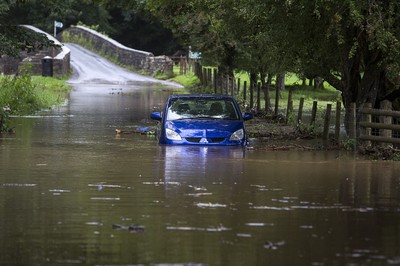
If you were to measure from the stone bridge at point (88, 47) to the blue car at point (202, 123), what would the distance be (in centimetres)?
2583

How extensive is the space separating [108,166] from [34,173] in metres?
1.81

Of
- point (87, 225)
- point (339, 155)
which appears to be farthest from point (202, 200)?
point (339, 155)

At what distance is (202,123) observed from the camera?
72.8ft

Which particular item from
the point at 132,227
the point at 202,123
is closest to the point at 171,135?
the point at 202,123

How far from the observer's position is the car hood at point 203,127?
21906mm

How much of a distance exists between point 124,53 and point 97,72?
384 inches

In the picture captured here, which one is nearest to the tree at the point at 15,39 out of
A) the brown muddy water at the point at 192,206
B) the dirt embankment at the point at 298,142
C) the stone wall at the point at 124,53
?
the brown muddy water at the point at 192,206

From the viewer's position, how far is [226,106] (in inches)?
922

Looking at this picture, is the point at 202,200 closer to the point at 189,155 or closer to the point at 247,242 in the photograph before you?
the point at 247,242

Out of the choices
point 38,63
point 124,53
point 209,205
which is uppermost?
point 124,53

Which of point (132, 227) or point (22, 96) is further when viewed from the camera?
point (22, 96)

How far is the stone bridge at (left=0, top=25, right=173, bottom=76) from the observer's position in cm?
6544

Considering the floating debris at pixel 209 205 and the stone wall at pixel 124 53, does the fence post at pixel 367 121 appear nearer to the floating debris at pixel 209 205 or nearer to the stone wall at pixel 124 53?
the floating debris at pixel 209 205

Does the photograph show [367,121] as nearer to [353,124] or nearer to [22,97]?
[353,124]
